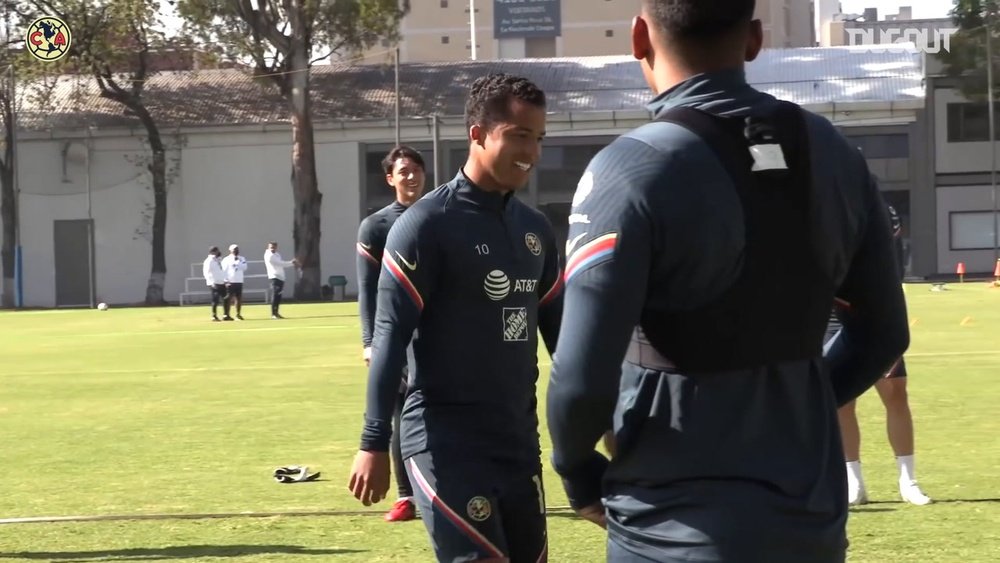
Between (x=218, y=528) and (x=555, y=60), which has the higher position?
(x=555, y=60)

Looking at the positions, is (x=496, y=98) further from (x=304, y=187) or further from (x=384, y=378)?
(x=304, y=187)

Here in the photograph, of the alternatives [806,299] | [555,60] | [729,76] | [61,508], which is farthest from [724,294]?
[555,60]

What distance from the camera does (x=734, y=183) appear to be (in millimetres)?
2918

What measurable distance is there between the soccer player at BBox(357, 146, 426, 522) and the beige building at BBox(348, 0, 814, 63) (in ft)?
286

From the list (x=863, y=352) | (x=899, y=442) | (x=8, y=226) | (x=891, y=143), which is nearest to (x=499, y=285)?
(x=863, y=352)

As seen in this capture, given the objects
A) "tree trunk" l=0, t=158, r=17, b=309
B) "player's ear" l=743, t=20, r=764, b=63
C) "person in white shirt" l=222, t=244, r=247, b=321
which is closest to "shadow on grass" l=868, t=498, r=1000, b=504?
"player's ear" l=743, t=20, r=764, b=63

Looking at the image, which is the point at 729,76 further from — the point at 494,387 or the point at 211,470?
the point at 211,470

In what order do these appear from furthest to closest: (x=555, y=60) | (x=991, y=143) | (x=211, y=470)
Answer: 1. (x=555, y=60)
2. (x=991, y=143)
3. (x=211, y=470)

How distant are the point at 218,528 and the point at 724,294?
7191 millimetres

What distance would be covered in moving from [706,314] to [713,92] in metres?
0.43

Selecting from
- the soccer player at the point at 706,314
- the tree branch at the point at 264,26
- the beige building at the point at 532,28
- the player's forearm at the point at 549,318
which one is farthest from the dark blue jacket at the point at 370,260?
the beige building at the point at 532,28

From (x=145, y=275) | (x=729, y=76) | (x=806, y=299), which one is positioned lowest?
(x=145, y=275)

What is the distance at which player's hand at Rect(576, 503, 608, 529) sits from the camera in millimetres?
3158

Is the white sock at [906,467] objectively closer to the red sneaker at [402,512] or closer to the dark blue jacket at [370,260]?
the red sneaker at [402,512]
